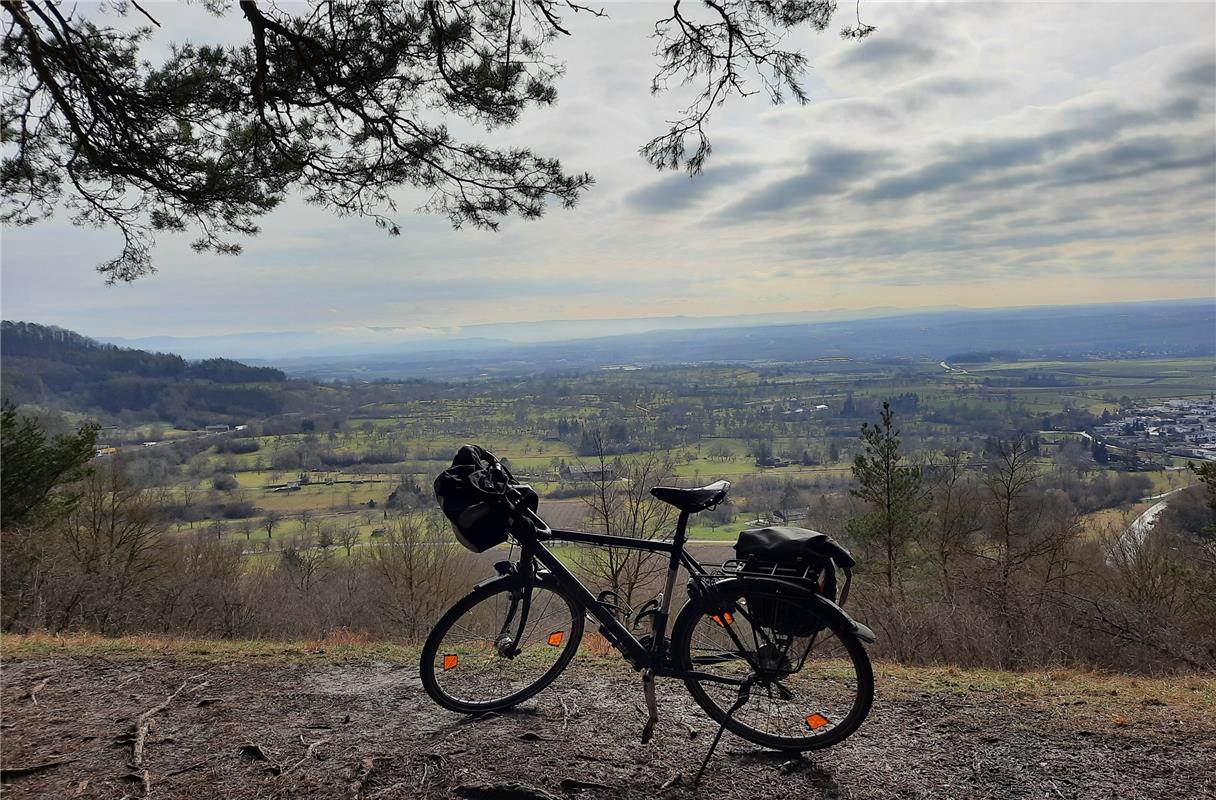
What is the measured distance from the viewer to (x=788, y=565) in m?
2.94

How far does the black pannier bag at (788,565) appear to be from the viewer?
9.42 feet

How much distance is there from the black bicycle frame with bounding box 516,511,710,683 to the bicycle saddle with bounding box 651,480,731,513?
79 mm

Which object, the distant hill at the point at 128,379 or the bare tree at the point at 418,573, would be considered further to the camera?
the distant hill at the point at 128,379

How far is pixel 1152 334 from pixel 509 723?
148m

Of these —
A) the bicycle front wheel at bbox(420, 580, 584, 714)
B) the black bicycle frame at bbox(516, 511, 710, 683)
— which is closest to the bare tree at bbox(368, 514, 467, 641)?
the bicycle front wheel at bbox(420, 580, 584, 714)

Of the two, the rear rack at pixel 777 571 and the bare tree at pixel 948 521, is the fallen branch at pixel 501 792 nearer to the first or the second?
the rear rack at pixel 777 571

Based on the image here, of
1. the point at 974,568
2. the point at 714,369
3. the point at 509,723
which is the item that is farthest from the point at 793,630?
the point at 714,369

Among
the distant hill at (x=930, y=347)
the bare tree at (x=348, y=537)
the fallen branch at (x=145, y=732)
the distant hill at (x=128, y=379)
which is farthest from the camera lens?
the distant hill at (x=930, y=347)

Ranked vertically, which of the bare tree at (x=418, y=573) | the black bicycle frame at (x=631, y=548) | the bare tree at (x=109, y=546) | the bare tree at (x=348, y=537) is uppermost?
the black bicycle frame at (x=631, y=548)

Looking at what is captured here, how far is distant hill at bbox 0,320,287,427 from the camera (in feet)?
165

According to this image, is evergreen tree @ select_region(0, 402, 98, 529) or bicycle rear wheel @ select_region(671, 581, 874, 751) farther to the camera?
evergreen tree @ select_region(0, 402, 98, 529)

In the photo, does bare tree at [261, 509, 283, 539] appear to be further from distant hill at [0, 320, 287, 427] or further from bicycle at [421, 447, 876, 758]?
bicycle at [421, 447, 876, 758]

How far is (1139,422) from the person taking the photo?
2142 inches

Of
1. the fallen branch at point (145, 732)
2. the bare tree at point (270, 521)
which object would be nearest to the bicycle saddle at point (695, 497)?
the fallen branch at point (145, 732)
